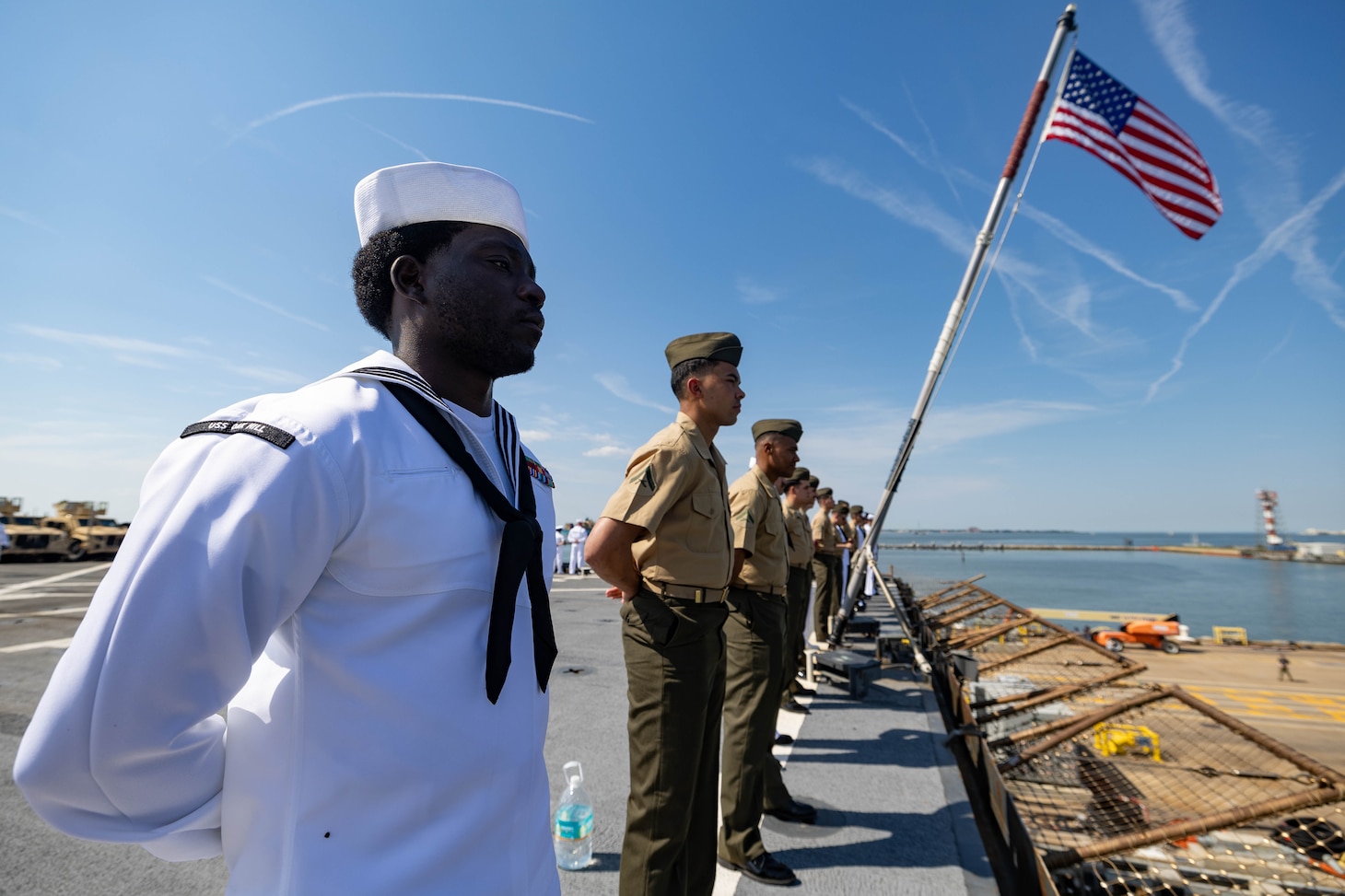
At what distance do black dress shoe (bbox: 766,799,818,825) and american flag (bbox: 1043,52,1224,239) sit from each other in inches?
295

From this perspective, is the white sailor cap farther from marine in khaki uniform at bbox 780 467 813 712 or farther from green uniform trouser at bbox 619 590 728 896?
marine in khaki uniform at bbox 780 467 813 712

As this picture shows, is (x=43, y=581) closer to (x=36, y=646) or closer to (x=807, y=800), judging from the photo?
(x=36, y=646)

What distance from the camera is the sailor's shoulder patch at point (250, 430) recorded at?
769mm

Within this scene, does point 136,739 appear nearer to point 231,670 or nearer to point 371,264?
point 231,670

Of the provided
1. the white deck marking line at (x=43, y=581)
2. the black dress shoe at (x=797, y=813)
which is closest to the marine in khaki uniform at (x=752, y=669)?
the black dress shoe at (x=797, y=813)

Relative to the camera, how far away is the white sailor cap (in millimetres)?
1162

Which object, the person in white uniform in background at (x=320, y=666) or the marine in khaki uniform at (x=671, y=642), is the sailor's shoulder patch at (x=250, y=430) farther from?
the marine in khaki uniform at (x=671, y=642)

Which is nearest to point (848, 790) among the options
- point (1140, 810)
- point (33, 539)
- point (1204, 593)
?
point (1140, 810)

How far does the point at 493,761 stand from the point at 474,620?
8.5 inches

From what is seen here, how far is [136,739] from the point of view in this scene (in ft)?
2.29

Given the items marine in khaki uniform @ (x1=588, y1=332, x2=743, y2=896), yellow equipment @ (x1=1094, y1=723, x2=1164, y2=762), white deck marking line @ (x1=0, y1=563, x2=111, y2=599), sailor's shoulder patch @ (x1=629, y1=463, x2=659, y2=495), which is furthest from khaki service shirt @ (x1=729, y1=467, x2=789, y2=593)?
white deck marking line @ (x1=0, y1=563, x2=111, y2=599)

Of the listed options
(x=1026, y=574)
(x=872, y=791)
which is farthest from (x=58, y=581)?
(x=1026, y=574)

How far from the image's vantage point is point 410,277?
1.15 metres

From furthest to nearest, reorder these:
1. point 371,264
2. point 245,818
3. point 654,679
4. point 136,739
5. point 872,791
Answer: point 872,791 < point 654,679 < point 371,264 < point 245,818 < point 136,739
